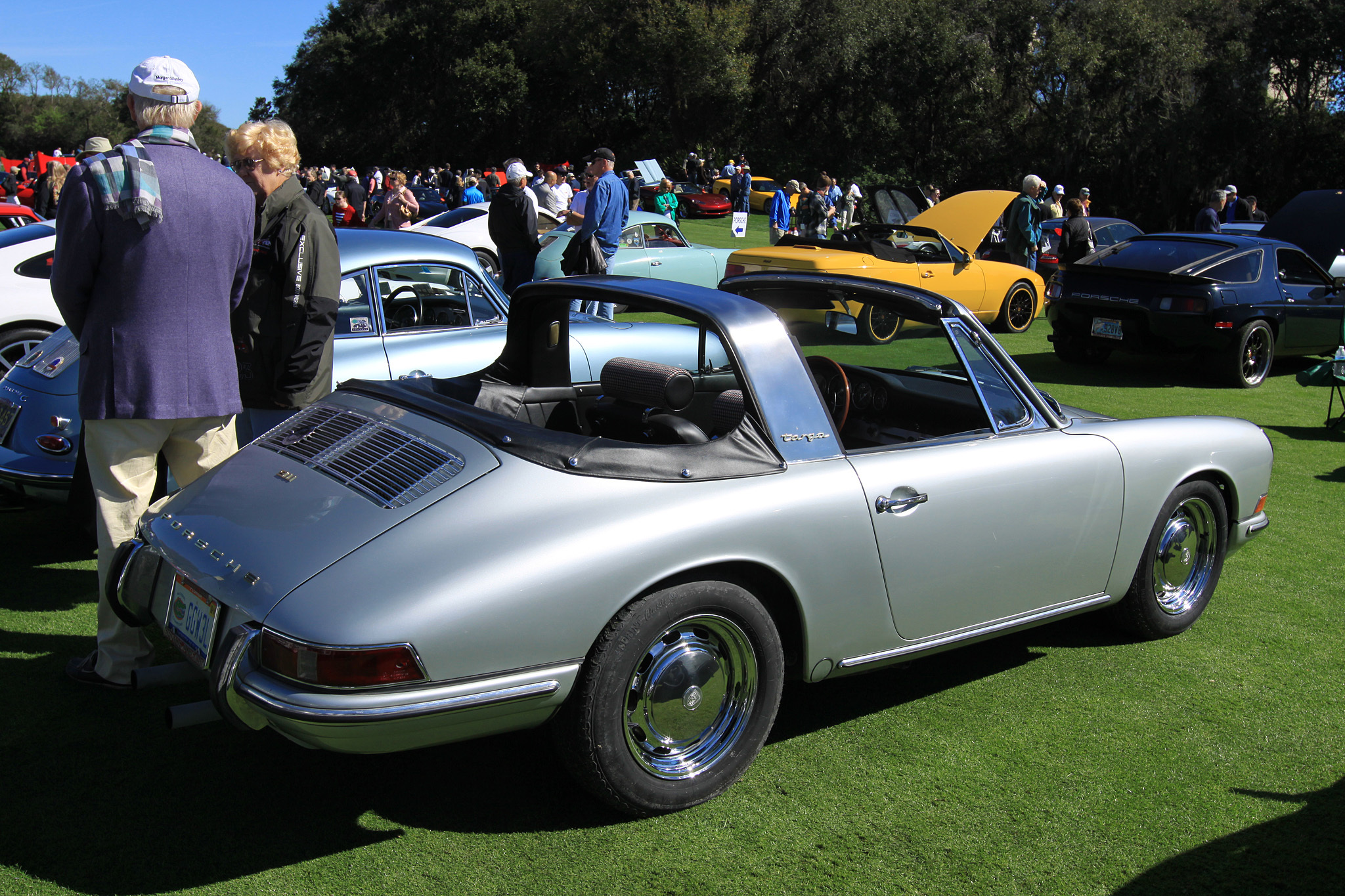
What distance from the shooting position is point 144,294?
3.13 m

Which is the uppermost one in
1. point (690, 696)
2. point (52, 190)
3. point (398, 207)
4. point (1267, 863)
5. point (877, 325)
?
point (52, 190)

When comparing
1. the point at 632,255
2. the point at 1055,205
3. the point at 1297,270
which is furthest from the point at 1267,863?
the point at 1055,205

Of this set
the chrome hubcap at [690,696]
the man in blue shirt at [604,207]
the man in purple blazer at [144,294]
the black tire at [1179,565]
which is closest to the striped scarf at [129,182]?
the man in purple blazer at [144,294]

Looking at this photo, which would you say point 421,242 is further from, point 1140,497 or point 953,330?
point 1140,497

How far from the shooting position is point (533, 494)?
8.66 feet

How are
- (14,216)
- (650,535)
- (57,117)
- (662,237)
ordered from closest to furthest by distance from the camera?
(650,535), (14,216), (662,237), (57,117)

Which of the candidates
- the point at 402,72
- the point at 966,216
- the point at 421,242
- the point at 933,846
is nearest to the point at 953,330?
the point at 933,846

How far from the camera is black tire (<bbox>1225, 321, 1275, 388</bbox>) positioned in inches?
388

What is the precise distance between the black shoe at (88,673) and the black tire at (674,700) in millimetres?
1748

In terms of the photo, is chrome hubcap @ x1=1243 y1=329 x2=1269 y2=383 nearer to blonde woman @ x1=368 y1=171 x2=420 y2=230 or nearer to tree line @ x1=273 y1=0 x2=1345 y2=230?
blonde woman @ x1=368 y1=171 x2=420 y2=230

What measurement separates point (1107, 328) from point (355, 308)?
25.2ft

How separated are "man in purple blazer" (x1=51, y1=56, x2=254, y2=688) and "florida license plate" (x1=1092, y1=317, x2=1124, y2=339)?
8.87m

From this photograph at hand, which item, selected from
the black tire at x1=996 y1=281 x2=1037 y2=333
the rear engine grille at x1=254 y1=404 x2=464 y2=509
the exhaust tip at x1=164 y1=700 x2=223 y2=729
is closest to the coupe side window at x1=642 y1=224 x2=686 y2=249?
the black tire at x1=996 y1=281 x2=1037 y2=333

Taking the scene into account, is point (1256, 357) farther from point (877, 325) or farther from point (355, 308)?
point (355, 308)
